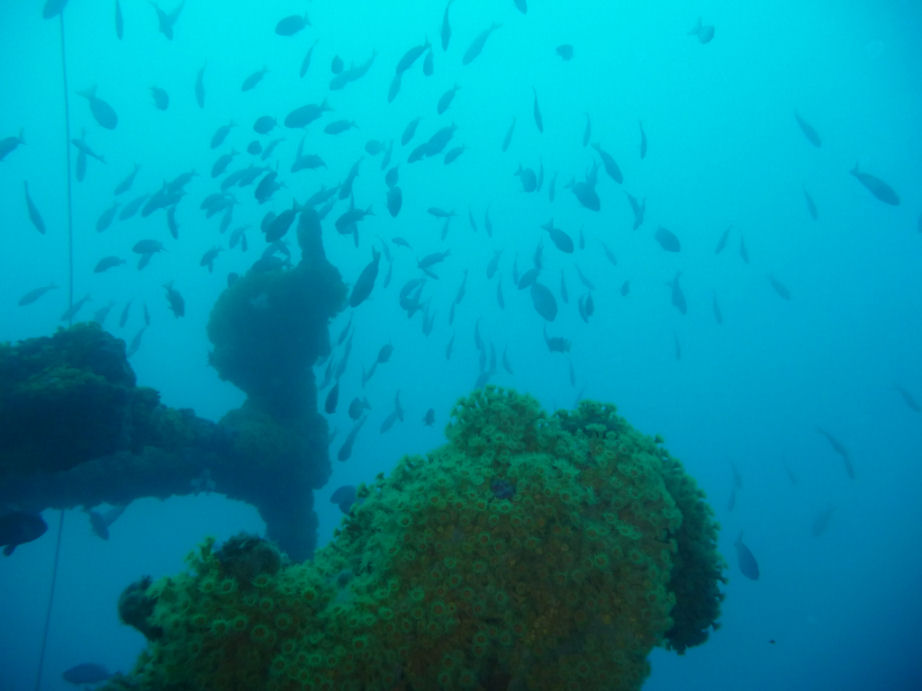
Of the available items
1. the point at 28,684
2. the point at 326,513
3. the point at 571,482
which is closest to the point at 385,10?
the point at 326,513

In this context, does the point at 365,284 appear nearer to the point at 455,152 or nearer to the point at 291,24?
the point at 455,152

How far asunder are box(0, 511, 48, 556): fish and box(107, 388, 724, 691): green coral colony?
4.84 meters

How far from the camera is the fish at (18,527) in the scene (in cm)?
594

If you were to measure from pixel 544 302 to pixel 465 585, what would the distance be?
7.08 m

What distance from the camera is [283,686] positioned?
227 cm

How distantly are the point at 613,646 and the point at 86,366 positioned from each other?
6838mm

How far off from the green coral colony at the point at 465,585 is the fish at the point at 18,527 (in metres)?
4.84

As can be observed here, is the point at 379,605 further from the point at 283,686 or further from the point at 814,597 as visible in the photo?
Result: the point at 814,597

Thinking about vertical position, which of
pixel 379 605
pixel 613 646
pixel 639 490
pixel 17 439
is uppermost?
pixel 17 439

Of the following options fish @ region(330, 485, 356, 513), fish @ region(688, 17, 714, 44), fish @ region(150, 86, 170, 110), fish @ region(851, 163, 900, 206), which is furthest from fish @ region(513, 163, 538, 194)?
fish @ region(150, 86, 170, 110)

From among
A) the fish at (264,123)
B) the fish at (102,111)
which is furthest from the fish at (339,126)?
the fish at (102,111)

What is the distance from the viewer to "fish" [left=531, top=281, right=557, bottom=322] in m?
9.09

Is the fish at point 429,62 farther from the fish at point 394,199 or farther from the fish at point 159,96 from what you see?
the fish at point 159,96

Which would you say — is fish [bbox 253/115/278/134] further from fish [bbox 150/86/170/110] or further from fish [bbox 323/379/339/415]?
fish [bbox 323/379/339/415]
